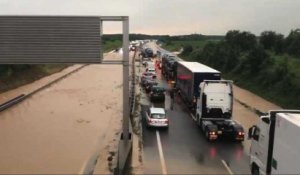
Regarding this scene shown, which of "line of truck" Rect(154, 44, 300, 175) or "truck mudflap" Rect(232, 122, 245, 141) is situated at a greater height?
"line of truck" Rect(154, 44, 300, 175)

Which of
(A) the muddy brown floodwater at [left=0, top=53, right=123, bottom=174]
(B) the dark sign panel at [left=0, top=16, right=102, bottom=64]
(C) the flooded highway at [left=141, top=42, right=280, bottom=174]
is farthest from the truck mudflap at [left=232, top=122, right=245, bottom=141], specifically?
(B) the dark sign panel at [left=0, top=16, right=102, bottom=64]

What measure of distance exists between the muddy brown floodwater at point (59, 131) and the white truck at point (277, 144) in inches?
284

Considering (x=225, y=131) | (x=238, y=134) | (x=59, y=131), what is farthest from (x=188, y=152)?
(x=59, y=131)

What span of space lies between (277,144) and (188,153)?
934 cm

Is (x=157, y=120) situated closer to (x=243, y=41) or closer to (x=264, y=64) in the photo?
(x=264, y=64)

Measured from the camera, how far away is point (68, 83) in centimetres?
7088

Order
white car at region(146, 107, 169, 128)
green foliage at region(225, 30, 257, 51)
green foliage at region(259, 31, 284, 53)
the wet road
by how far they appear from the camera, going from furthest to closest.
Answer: green foliage at region(225, 30, 257, 51)
green foliage at region(259, 31, 284, 53)
white car at region(146, 107, 169, 128)
the wet road

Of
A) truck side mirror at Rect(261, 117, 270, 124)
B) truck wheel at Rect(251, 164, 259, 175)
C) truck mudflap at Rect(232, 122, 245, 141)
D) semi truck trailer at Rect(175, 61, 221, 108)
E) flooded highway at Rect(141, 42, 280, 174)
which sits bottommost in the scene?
flooded highway at Rect(141, 42, 280, 174)

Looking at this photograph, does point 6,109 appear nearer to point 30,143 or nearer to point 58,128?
point 58,128

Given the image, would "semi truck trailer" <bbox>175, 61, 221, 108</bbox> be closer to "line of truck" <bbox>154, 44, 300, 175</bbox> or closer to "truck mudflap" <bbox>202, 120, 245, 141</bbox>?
"line of truck" <bbox>154, 44, 300, 175</bbox>

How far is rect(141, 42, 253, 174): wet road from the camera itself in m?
21.7

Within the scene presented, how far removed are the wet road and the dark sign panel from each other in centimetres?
607

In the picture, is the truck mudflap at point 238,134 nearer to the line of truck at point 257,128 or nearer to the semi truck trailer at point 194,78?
the line of truck at point 257,128

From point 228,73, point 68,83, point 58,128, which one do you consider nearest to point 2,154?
point 58,128
